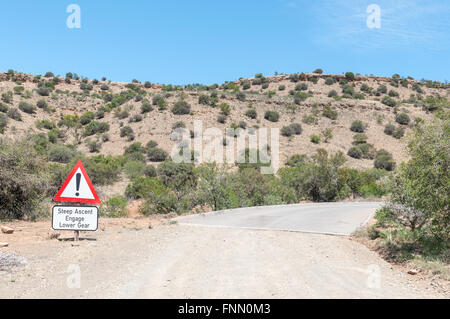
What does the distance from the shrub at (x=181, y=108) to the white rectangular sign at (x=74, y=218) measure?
47.1 metres

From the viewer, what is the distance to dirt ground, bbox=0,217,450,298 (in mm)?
5969

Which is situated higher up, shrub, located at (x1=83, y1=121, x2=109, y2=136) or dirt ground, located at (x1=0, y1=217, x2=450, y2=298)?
shrub, located at (x1=83, y1=121, x2=109, y2=136)

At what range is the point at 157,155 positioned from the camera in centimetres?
4338

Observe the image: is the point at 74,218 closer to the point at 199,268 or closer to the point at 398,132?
the point at 199,268

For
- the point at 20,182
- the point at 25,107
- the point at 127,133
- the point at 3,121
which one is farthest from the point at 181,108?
the point at 20,182

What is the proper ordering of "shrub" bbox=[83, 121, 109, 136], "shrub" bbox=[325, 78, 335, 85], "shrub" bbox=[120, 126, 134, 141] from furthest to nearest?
"shrub" bbox=[325, 78, 335, 85] < "shrub" bbox=[83, 121, 109, 136] < "shrub" bbox=[120, 126, 134, 141]

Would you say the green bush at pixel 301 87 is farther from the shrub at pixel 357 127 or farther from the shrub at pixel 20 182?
the shrub at pixel 20 182

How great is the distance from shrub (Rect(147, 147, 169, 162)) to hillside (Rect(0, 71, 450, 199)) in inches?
108

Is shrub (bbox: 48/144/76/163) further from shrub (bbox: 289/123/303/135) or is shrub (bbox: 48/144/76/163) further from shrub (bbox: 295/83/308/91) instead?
shrub (bbox: 295/83/308/91)

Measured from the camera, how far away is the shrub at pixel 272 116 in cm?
5878

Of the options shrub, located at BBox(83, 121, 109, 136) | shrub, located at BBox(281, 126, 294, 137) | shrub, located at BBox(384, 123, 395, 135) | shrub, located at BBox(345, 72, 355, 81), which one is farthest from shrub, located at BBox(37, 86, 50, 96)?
shrub, located at BBox(345, 72, 355, 81)

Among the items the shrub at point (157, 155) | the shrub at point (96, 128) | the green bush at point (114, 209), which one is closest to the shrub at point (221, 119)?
the shrub at point (157, 155)
